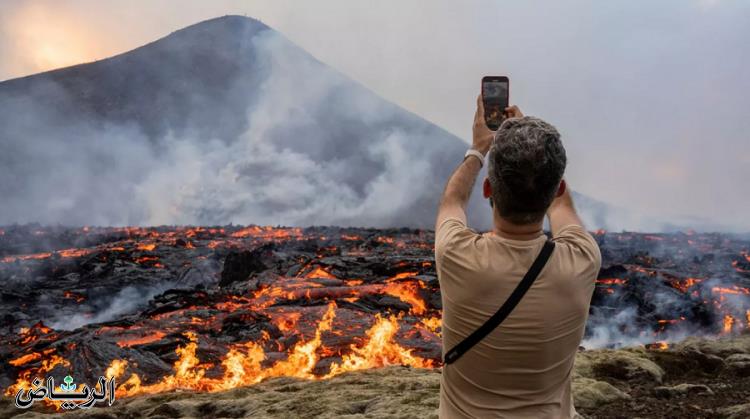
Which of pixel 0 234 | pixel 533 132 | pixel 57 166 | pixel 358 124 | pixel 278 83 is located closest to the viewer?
pixel 533 132

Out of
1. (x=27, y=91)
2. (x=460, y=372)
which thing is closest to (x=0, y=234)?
(x=460, y=372)

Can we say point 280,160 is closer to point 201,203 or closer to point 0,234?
point 201,203

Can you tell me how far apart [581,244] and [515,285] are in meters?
0.36

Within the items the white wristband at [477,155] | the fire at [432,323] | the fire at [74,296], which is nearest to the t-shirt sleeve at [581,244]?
the white wristband at [477,155]

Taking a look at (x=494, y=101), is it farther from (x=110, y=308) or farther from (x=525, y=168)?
(x=110, y=308)

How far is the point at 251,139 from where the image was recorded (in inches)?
3214

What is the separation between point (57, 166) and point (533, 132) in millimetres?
81119

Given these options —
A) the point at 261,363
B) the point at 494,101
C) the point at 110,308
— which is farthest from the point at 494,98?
the point at 110,308

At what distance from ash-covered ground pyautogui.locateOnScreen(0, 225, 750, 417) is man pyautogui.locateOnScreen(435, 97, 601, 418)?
3.92m

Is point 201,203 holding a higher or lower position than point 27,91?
lower

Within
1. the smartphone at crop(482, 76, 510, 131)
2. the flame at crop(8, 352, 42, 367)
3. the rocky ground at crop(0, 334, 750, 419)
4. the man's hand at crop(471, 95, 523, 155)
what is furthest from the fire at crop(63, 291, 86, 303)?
the man's hand at crop(471, 95, 523, 155)

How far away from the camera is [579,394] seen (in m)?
6.01

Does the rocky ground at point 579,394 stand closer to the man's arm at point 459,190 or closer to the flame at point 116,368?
the flame at point 116,368

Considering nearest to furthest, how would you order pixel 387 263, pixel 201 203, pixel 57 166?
1. pixel 387 263
2. pixel 201 203
3. pixel 57 166
